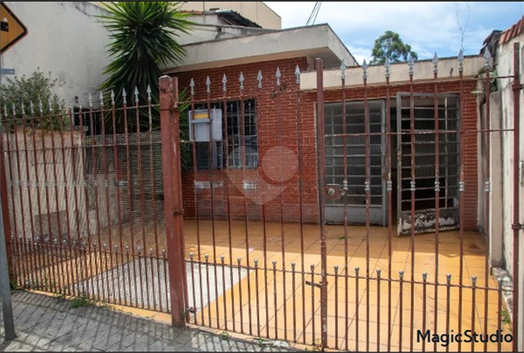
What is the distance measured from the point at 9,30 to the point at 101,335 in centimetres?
299

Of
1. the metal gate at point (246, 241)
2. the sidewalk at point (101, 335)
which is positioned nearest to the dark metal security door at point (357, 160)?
the metal gate at point (246, 241)

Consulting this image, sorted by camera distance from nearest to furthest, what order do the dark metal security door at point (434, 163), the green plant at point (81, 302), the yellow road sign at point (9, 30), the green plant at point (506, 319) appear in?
1. the green plant at point (506, 319)
2. the yellow road sign at point (9, 30)
3. the green plant at point (81, 302)
4. the dark metal security door at point (434, 163)

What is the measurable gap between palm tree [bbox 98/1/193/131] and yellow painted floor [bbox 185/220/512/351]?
308cm

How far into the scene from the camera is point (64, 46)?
761 cm

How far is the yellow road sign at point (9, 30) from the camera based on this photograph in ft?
11.8

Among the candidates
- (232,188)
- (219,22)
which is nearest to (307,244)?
(232,188)

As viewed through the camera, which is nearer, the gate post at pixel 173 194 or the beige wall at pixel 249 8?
the gate post at pixel 173 194

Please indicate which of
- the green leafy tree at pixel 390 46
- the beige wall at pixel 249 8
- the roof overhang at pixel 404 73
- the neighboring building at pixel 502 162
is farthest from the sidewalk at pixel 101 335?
the green leafy tree at pixel 390 46

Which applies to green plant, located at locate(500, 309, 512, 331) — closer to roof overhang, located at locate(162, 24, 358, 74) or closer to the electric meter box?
the electric meter box

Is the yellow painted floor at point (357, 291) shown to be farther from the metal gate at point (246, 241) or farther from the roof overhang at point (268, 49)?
the roof overhang at point (268, 49)

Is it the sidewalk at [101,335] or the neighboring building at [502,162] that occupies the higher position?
the neighboring building at [502,162]

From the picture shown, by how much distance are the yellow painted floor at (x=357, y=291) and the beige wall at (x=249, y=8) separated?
27.9 feet

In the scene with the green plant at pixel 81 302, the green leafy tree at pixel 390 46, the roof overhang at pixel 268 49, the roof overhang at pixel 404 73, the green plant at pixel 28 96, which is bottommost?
the green plant at pixel 81 302

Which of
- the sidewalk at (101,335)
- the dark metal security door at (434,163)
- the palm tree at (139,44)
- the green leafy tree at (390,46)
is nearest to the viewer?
the sidewalk at (101,335)
